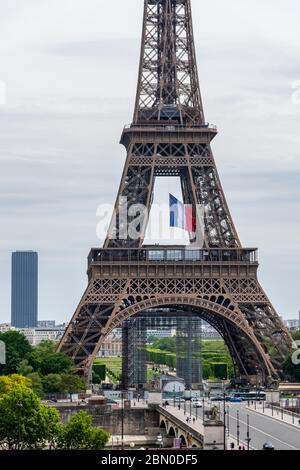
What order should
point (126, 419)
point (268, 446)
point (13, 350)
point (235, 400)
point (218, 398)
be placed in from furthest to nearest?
point (13, 350), point (218, 398), point (235, 400), point (126, 419), point (268, 446)

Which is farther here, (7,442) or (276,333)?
(276,333)

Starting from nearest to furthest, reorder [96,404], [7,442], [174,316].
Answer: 1. [7,442]
2. [96,404]
3. [174,316]

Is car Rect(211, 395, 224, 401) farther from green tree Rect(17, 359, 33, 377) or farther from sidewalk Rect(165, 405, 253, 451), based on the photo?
green tree Rect(17, 359, 33, 377)

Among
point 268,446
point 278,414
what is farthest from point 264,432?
point 278,414

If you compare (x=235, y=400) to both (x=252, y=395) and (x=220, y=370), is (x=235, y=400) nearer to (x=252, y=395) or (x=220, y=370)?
(x=252, y=395)
